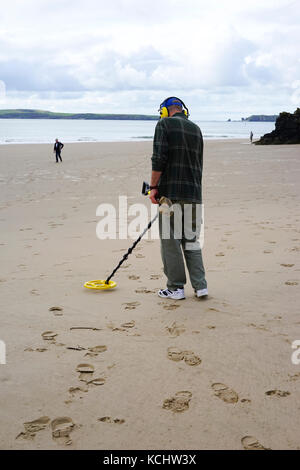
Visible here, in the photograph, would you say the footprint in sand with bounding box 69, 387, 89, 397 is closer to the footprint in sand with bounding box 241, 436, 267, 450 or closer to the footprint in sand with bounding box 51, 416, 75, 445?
the footprint in sand with bounding box 51, 416, 75, 445

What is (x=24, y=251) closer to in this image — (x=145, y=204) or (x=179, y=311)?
(x=179, y=311)

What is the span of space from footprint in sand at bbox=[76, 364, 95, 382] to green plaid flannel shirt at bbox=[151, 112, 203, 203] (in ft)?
6.31

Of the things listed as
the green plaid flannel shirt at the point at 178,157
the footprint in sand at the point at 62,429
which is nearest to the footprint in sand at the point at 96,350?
the footprint in sand at the point at 62,429

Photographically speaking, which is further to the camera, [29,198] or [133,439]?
[29,198]

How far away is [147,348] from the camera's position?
362 cm

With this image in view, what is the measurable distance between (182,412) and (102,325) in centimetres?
149

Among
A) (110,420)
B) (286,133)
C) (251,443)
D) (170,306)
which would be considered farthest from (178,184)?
(286,133)

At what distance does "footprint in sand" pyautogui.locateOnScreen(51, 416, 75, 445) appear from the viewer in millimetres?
2537

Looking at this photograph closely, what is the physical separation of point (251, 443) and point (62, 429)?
1.10 metres

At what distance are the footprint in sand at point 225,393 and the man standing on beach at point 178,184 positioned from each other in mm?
1648

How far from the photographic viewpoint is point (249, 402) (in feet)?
9.41
